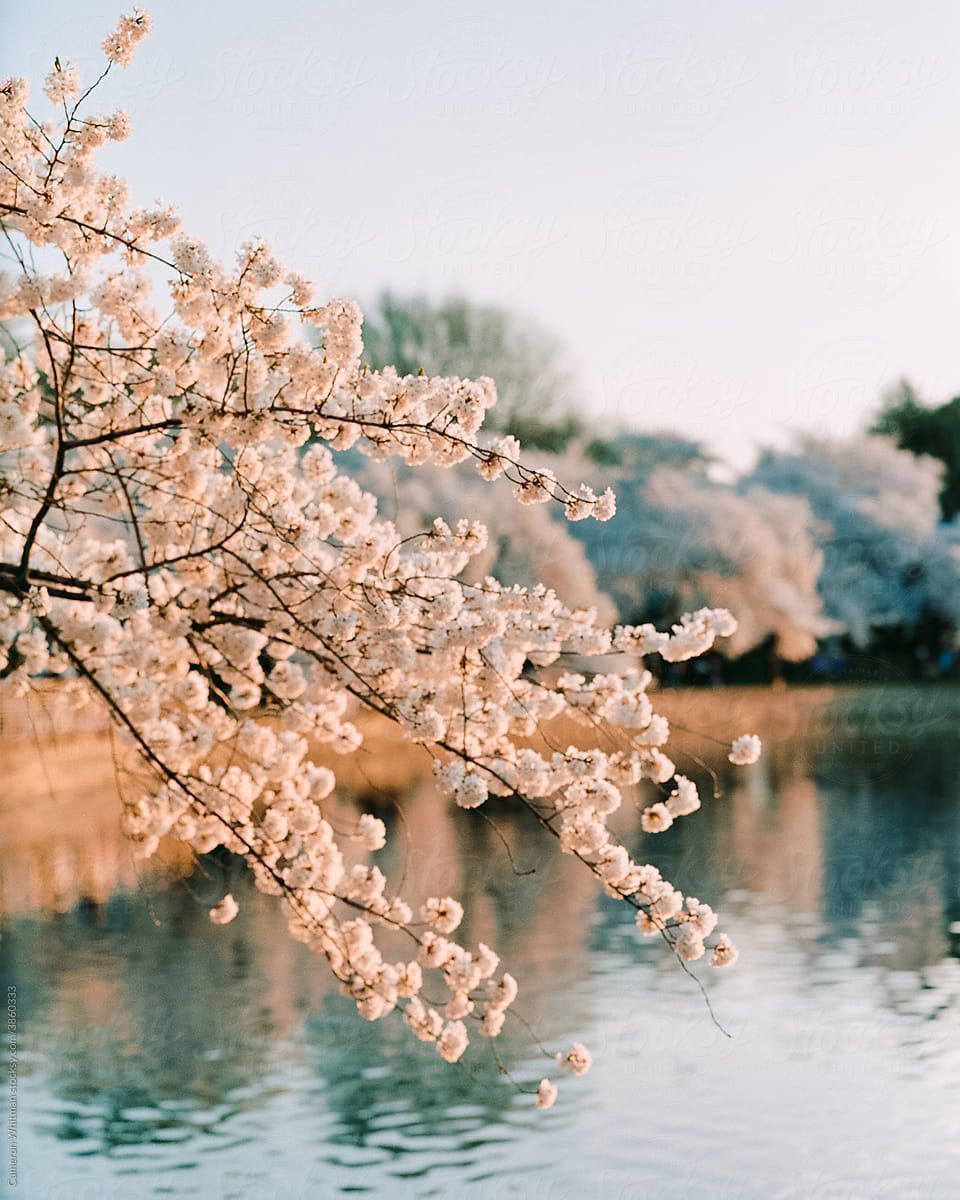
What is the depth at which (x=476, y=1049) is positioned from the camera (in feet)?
31.1

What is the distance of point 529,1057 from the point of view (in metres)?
9.23

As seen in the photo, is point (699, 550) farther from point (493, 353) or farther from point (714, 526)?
point (493, 353)

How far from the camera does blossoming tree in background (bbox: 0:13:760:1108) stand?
3490mm

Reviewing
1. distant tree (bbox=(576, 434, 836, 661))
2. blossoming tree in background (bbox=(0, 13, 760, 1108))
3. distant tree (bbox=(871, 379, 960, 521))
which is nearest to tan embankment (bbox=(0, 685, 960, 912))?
blossoming tree in background (bbox=(0, 13, 760, 1108))

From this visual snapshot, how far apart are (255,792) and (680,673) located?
2670cm

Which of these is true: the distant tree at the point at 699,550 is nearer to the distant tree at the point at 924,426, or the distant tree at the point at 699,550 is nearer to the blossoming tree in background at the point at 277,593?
the distant tree at the point at 924,426

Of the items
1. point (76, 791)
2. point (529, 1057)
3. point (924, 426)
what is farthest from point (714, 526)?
point (529, 1057)

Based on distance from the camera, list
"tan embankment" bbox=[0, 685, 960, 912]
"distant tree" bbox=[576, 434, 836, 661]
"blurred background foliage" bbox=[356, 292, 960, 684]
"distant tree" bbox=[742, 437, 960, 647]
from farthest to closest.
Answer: "distant tree" bbox=[742, 437, 960, 647] → "distant tree" bbox=[576, 434, 836, 661] → "blurred background foliage" bbox=[356, 292, 960, 684] → "tan embankment" bbox=[0, 685, 960, 912]

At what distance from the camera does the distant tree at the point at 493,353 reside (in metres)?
30.5

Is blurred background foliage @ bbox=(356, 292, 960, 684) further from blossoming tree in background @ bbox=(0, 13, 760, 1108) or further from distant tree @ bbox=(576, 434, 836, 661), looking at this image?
blossoming tree in background @ bbox=(0, 13, 760, 1108)

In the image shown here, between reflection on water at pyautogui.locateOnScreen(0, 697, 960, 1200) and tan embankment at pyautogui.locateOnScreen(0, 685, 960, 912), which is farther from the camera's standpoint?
tan embankment at pyautogui.locateOnScreen(0, 685, 960, 912)

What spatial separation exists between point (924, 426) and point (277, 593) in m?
36.6

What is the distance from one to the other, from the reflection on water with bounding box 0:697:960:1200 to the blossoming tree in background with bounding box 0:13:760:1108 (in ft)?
4.62

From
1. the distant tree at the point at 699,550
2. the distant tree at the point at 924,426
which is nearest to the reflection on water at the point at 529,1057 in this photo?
the distant tree at the point at 699,550
